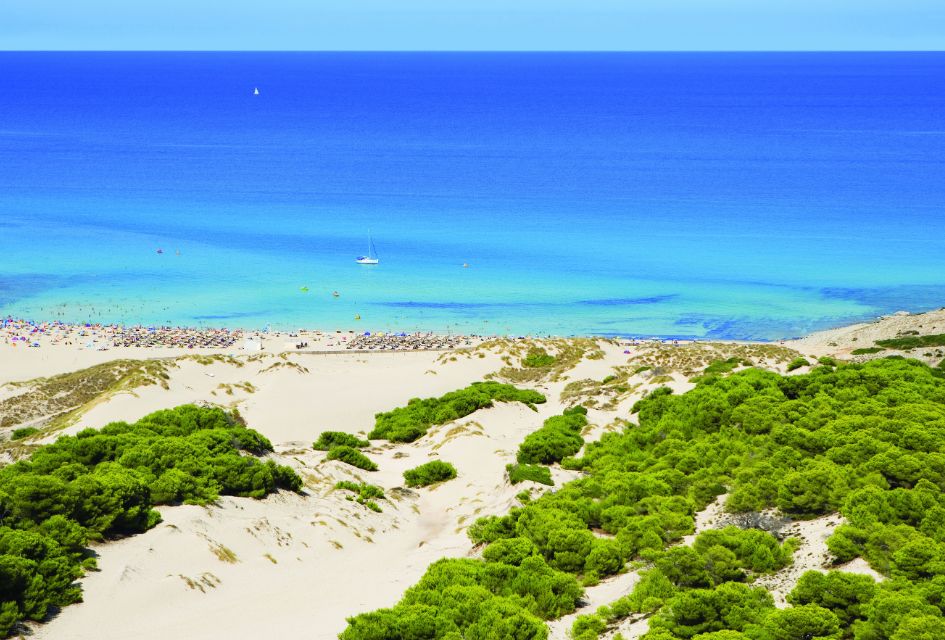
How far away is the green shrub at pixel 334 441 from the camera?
112 feet

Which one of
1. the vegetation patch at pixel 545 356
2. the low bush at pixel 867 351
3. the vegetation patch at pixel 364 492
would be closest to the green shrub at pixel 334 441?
the vegetation patch at pixel 364 492

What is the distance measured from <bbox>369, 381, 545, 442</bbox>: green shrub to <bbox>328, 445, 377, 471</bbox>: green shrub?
4091mm

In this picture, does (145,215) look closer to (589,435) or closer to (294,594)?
(589,435)

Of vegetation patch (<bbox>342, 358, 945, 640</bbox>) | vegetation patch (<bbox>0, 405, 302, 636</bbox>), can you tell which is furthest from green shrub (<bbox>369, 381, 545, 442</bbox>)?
vegetation patch (<bbox>342, 358, 945, 640</bbox>)

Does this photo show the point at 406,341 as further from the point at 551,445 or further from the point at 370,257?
the point at 551,445

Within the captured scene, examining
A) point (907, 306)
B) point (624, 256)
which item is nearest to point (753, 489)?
point (907, 306)

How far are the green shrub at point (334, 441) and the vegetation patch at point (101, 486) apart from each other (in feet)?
13.0

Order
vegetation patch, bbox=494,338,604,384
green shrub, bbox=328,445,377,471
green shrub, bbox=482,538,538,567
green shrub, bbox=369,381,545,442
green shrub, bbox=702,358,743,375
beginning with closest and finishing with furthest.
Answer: green shrub, bbox=482,538,538,567
green shrub, bbox=328,445,377,471
green shrub, bbox=369,381,545,442
green shrub, bbox=702,358,743,375
vegetation patch, bbox=494,338,604,384

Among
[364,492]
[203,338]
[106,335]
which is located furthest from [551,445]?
[106,335]

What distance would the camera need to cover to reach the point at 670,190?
109 metres

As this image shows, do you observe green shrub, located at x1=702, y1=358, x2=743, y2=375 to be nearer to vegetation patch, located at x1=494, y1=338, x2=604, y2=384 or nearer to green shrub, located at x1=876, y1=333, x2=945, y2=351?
vegetation patch, located at x1=494, y1=338, x2=604, y2=384

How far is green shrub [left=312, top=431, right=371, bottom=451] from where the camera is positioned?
3406 cm

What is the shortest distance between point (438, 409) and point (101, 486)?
17.4 m

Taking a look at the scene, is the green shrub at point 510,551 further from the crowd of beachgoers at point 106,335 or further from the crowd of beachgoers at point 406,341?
the crowd of beachgoers at point 106,335
